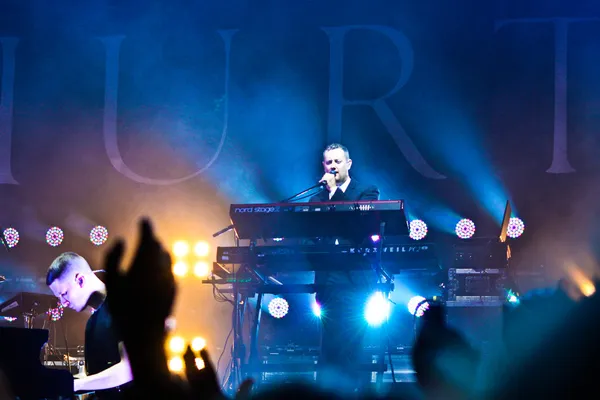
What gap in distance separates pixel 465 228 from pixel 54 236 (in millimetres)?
4614

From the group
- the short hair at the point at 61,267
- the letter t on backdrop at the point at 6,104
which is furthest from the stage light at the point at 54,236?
the short hair at the point at 61,267

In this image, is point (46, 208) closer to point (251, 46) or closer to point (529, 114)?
point (251, 46)

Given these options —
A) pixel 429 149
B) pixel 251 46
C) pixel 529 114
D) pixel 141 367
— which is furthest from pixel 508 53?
pixel 141 367

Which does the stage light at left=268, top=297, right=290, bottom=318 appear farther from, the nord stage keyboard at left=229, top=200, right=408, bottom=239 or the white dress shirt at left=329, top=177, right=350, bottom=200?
the nord stage keyboard at left=229, top=200, right=408, bottom=239

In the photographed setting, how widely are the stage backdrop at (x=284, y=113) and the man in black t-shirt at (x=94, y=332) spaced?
395 cm

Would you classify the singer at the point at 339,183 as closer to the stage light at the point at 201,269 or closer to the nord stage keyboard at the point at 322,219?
the nord stage keyboard at the point at 322,219

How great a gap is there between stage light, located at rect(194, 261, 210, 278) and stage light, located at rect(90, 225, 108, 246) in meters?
1.16

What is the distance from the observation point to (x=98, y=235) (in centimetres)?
816

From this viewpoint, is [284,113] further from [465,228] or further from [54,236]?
[54,236]

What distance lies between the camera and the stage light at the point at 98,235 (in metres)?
8.16

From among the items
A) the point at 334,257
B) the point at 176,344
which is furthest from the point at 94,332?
the point at 176,344

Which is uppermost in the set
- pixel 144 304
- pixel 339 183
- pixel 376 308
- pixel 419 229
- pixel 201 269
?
pixel 339 183

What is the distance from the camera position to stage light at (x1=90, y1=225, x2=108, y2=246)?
816 cm

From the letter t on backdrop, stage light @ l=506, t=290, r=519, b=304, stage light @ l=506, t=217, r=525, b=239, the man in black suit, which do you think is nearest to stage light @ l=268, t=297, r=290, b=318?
the man in black suit
